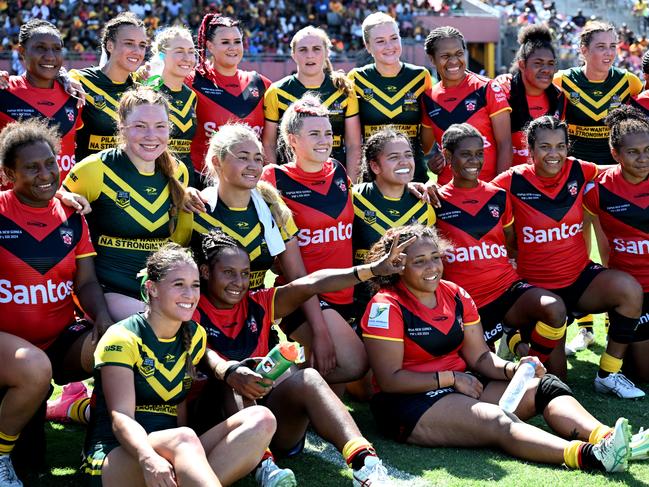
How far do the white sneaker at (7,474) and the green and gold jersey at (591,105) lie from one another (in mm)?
4801

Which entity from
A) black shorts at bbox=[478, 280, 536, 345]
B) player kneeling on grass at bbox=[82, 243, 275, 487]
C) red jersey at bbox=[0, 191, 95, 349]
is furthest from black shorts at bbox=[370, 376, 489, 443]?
red jersey at bbox=[0, 191, 95, 349]

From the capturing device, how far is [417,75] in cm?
678

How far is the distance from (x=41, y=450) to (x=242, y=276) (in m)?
1.30

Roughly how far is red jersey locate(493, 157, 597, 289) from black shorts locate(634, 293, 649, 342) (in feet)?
1.53

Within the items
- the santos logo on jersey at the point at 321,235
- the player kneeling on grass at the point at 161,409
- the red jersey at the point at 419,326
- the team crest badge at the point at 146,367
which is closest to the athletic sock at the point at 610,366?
the red jersey at the point at 419,326

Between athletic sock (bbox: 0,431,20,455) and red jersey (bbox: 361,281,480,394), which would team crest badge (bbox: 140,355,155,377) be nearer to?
athletic sock (bbox: 0,431,20,455)

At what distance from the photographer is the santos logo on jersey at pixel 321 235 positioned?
215 inches

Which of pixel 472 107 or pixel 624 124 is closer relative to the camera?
pixel 624 124

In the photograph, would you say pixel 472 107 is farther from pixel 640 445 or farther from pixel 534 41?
pixel 640 445

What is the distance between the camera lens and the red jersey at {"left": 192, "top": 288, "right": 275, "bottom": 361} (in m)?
4.39

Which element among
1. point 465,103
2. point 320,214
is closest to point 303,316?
point 320,214

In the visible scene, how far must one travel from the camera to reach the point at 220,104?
21.2ft

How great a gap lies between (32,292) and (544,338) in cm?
295

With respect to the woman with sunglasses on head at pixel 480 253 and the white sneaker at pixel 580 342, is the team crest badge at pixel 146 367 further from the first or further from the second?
the white sneaker at pixel 580 342
